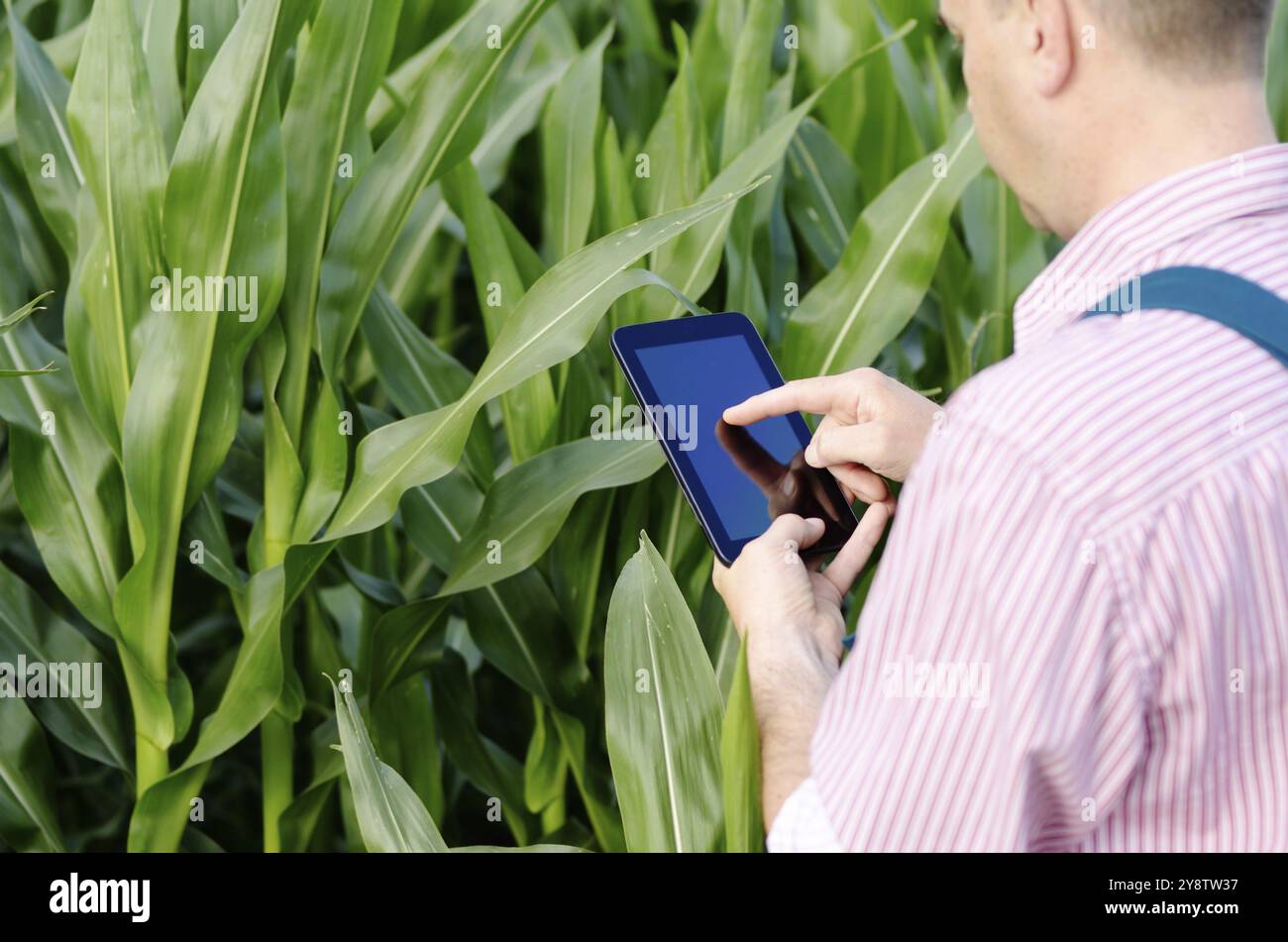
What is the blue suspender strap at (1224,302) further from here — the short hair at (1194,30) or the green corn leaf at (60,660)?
the green corn leaf at (60,660)

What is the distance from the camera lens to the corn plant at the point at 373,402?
2.67ft

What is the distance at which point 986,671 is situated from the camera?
0.42 meters

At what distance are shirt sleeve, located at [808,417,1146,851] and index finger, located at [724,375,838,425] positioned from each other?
0.29 m

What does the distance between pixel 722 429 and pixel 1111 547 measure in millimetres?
368

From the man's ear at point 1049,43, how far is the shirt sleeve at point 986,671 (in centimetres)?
16

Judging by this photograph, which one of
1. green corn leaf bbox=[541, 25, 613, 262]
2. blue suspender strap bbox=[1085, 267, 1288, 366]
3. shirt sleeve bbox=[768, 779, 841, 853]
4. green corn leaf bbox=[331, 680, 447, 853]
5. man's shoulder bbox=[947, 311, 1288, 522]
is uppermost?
green corn leaf bbox=[541, 25, 613, 262]

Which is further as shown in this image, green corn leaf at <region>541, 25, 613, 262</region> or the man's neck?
green corn leaf at <region>541, 25, 613, 262</region>

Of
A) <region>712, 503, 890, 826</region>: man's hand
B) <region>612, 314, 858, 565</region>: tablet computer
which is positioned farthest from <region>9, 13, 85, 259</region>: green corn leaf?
<region>712, 503, 890, 826</region>: man's hand

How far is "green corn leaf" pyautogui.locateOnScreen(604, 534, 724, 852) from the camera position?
0.72 m

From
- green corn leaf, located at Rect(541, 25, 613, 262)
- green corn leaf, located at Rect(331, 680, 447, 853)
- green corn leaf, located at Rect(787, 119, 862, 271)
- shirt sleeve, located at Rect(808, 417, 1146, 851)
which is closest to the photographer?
shirt sleeve, located at Rect(808, 417, 1146, 851)

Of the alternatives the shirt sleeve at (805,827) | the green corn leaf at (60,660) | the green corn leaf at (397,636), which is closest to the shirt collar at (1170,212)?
the shirt sleeve at (805,827)

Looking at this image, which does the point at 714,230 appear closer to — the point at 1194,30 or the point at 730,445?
the point at 730,445

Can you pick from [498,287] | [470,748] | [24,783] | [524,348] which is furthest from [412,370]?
[24,783]

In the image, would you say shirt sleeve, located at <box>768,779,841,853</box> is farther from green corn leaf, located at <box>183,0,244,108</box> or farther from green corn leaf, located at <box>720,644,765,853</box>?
green corn leaf, located at <box>183,0,244,108</box>
